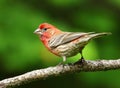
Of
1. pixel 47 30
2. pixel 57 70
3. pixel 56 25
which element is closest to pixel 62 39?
pixel 47 30

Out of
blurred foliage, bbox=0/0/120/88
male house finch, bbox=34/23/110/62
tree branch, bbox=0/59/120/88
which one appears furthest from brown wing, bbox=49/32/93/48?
blurred foliage, bbox=0/0/120/88

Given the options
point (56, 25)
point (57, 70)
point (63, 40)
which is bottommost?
point (57, 70)

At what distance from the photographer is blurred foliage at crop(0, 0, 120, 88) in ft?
21.0

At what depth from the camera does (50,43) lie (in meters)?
5.35

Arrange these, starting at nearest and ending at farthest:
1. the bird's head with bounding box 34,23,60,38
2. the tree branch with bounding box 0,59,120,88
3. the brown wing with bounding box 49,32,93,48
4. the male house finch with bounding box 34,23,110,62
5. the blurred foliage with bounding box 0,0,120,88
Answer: the tree branch with bounding box 0,59,120,88
the male house finch with bounding box 34,23,110,62
the brown wing with bounding box 49,32,93,48
the bird's head with bounding box 34,23,60,38
the blurred foliage with bounding box 0,0,120,88

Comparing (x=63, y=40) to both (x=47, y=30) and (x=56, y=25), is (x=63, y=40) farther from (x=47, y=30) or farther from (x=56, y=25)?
(x=56, y=25)

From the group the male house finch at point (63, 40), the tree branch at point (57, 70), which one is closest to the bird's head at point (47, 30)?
the male house finch at point (63, 40)

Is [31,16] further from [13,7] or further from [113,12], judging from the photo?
[113,12]

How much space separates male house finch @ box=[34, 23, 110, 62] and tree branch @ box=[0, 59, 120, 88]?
0.95 feet

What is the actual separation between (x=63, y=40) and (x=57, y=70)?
80cm

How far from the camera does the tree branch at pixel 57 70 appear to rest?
14.6 feet

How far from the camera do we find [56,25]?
21.6ft

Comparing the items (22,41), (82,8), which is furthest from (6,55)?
(82,8)

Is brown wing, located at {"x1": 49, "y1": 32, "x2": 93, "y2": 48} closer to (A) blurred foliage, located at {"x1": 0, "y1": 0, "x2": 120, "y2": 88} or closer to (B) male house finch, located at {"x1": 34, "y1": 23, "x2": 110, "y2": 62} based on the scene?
(B) male house finch, located at {"x1": 34, "y1": 23, "x2": 110, "y2": 62}
